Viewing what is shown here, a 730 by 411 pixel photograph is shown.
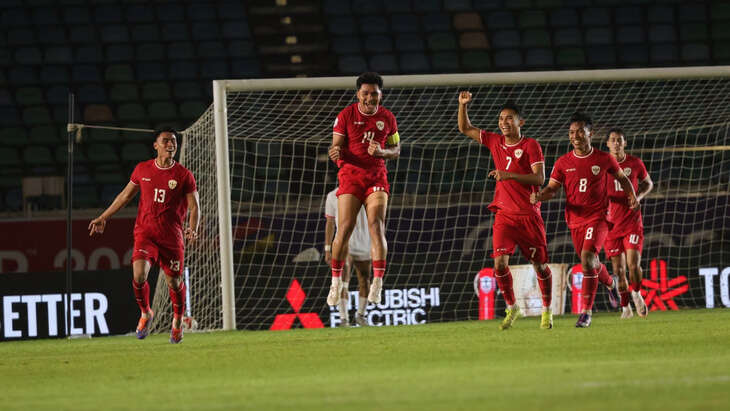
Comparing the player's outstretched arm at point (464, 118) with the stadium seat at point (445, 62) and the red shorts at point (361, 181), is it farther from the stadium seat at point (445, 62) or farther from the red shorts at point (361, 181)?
the stadium seat at point (445, 62)

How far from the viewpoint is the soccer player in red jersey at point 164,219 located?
353 inches

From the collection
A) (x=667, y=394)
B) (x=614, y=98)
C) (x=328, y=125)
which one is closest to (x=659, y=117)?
(x=614, y=98)

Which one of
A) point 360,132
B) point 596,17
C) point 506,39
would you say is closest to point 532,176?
point 360,132

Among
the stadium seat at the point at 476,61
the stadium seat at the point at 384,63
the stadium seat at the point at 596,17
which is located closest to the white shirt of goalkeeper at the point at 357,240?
the stadium seat at the point at 384,63

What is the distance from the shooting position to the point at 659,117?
15977mm

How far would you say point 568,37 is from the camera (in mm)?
20141

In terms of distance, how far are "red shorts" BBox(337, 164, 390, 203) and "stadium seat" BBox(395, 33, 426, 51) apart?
37.7 ft

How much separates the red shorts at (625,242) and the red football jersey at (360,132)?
3106mm

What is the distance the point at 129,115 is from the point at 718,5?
1075cm

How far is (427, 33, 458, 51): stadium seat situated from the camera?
20.0 meters

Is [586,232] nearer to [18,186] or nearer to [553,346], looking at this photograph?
[553,346]

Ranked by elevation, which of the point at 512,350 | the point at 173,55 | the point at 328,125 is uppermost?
the point at 173,55

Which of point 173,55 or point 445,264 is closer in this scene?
point 445,264

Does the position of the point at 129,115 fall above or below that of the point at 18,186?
above
